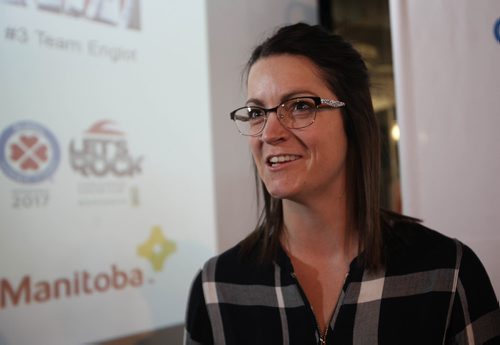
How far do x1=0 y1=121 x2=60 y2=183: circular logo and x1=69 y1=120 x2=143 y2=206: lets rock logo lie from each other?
0.25 feet

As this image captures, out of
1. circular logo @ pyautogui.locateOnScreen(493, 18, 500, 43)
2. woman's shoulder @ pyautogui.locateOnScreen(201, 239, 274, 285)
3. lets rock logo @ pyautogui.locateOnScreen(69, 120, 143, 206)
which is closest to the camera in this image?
woman's shoulder @ pyautogui.locateOnScreen(201, 239, 274, 285)

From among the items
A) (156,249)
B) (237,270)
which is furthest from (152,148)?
(237,270)

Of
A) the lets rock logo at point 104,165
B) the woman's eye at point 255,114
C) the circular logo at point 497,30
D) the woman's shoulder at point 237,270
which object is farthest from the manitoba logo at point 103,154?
the circular logo at point 497,30

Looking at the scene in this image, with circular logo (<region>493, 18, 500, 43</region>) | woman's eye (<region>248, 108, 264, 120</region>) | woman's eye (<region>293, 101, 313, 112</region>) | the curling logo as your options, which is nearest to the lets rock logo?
the curling logo

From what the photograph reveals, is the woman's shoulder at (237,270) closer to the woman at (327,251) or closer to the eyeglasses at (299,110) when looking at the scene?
the woman at (327,251)

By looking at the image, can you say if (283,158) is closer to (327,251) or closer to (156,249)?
(327,251)

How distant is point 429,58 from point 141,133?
109cm

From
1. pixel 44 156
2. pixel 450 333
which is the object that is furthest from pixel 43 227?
pixel 450 333

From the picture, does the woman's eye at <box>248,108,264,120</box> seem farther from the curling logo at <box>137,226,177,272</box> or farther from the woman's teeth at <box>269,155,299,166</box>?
the curling logo at <box>137,226,177,272</box>

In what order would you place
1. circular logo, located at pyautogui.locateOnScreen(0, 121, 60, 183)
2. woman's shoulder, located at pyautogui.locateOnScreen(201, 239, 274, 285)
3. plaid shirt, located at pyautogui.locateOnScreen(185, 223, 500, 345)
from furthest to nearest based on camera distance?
circular logo, located at pyautogui.locateOnScreen(0, 121, 60, 183) < woman's shoulder, located at pyautogui.locateOnScreen(201, 239, 274, 285) < plaid shirt, located at pyautogui.locateOnScreen(185, 223, 500, 345)

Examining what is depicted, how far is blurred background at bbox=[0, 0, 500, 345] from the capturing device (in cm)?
134

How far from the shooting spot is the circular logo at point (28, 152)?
1.62 metres

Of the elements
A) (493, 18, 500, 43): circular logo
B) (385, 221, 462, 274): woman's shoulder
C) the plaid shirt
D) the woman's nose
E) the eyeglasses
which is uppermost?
(493, 18, 500, 43): circular logo

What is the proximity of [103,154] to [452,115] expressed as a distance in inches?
48.1
